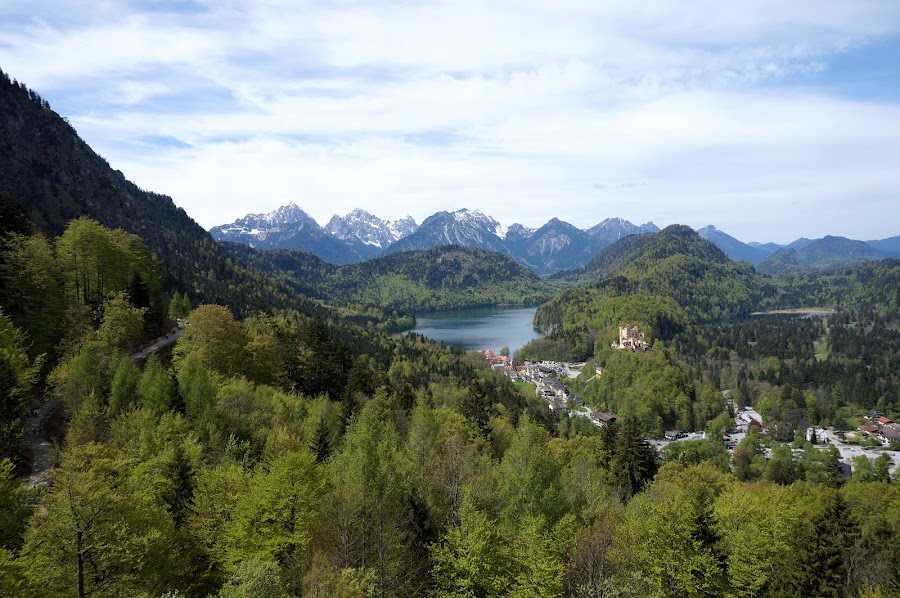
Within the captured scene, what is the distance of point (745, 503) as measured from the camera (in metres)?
30.5

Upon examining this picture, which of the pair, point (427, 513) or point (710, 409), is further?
point (710, 409)

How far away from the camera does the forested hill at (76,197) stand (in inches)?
4525

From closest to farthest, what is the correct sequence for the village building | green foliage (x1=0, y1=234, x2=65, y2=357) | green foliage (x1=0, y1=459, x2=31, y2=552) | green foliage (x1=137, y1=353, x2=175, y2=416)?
green foliage (x1=0, y1=459, x2=31, y2=552), green foliage (x1=137, y1=353, x2=175, y2=416), green foliage (x1=0, y1=234, x2=65, y2=357), the village building

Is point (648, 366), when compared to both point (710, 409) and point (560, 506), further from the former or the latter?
point (560, 506)

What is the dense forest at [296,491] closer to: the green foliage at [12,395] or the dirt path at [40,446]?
the green foliage at [12,395]

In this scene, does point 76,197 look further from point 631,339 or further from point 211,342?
point 631,339

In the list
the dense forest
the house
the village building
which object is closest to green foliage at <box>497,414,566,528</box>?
the dense forest

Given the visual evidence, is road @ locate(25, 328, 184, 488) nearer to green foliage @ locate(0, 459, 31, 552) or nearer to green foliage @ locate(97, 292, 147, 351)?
green foliage @ locate(0, 459, 31, 552)

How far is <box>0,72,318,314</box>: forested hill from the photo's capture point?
115 m

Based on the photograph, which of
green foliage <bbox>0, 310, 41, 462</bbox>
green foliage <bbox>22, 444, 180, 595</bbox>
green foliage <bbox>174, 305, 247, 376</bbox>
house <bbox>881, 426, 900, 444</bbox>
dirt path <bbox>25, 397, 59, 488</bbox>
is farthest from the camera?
house <bbox>881, 426, 900, 444</bbox>

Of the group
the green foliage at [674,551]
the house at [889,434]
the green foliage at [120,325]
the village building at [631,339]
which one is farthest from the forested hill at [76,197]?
the house at [889,434]

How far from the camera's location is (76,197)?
4995 inches

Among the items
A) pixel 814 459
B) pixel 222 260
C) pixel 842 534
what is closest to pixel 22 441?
pixel 842 534

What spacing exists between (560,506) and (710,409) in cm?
12134
